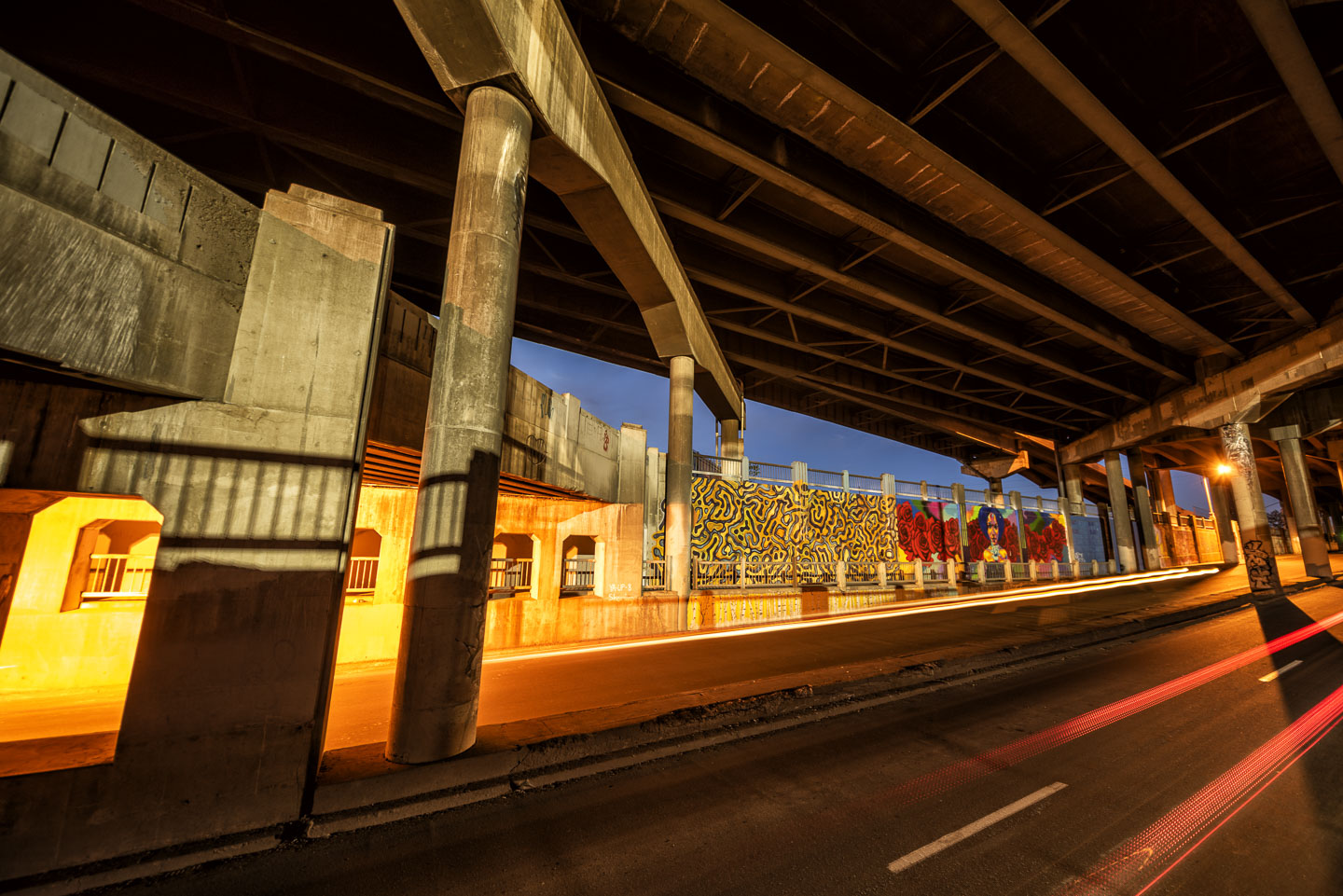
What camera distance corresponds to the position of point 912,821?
4004mm

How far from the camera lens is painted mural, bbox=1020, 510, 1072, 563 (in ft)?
102

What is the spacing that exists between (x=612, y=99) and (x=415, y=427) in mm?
8438

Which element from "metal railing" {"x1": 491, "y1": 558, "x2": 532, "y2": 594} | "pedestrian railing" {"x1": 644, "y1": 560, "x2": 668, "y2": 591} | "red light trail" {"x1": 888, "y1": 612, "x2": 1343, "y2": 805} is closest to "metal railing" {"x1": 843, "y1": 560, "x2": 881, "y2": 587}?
"pedestrian railing" {"x1": 644, "y1": 560, "x2": 668, "y2": 591}

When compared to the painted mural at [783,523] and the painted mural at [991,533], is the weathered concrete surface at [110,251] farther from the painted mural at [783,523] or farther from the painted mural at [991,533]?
the painted mural at [991,533]

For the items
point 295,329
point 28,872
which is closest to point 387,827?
point 28,872

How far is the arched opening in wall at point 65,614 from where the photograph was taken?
29.6 feet

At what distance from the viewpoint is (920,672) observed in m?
7.81

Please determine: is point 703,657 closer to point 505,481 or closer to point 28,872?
point 505,481

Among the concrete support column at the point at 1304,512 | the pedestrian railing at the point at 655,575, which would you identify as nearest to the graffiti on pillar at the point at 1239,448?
the concrete support column at the point at 1304,512

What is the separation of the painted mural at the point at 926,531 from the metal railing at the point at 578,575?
15787 mm

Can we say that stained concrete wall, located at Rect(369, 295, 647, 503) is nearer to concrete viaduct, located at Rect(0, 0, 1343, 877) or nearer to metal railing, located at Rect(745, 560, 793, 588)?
concrete viaduct, located at Rect(0, 0, 1343, 877)

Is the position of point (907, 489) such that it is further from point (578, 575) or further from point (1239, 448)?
point (578, 575)

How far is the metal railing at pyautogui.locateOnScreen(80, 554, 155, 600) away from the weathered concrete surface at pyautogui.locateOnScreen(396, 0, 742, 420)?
13.4 meters

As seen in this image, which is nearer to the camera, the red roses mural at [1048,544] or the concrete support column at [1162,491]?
the red roses mural at [1048,544]
